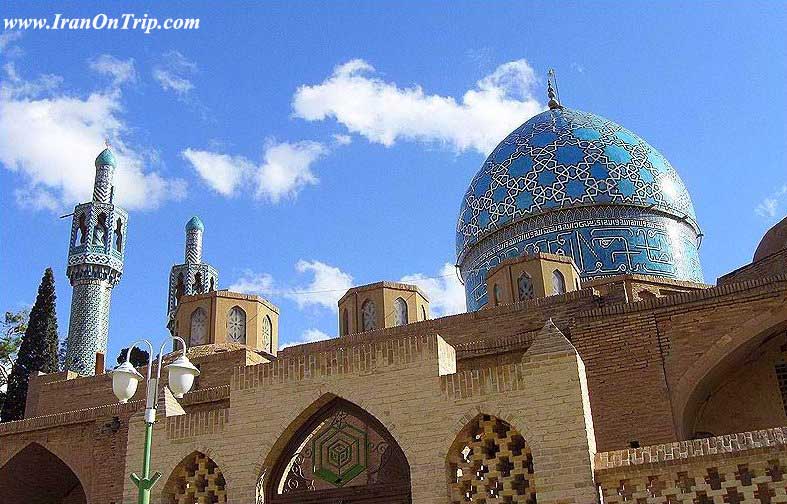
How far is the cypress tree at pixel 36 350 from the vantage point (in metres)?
18.1

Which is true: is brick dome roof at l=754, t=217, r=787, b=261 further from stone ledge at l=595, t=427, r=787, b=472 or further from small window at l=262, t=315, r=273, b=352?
small window at l=262, t=315, r=273, b=352

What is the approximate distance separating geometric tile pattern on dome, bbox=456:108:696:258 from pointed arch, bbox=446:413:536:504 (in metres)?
10.6

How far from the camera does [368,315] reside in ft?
50.1

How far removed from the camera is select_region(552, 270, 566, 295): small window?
14.3m

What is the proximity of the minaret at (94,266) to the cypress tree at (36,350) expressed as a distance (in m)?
1.68

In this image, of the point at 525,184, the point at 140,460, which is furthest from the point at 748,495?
the point at 525,184

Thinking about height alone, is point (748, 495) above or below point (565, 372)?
below

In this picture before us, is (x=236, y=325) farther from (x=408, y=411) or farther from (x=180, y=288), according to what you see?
(x=180, y=288)

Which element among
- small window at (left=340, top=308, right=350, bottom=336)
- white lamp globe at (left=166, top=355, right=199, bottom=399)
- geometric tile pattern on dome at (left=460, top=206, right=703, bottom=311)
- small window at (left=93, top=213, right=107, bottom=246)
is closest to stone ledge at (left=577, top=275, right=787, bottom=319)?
white lamp globe at (left=166, top=355, right=199, bottom=399)

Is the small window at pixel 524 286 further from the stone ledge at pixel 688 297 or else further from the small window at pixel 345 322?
the stone ledge at pixel 688 297

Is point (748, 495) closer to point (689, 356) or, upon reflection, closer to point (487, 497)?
point (487, 497)

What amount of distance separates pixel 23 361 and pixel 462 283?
9924mm

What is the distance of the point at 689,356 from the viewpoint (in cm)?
836

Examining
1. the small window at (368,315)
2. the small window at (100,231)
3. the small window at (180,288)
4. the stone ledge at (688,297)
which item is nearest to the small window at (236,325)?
the small window at (368,315)
